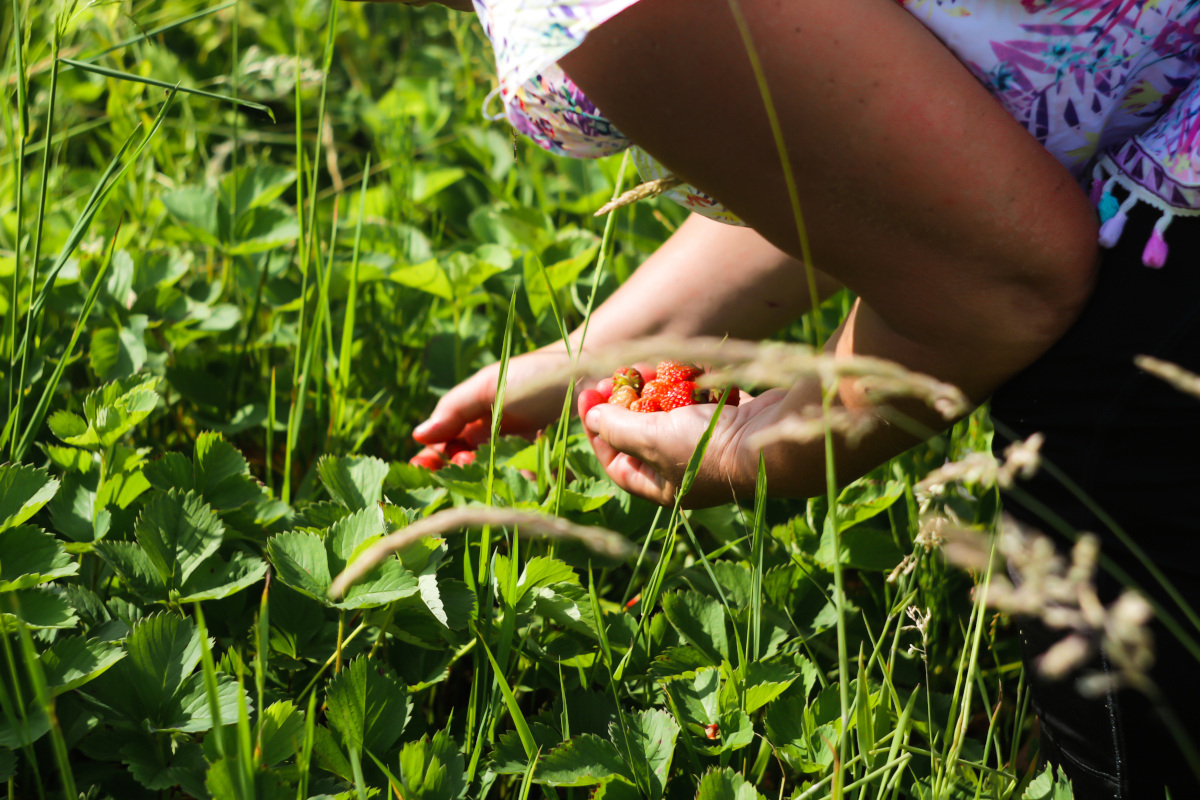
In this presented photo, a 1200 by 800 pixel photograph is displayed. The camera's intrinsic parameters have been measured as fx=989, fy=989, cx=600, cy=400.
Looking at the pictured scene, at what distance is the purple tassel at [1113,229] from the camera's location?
2.52ft

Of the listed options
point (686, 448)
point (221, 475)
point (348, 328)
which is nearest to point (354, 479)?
point (221, 475)

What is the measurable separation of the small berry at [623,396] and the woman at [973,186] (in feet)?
0.61

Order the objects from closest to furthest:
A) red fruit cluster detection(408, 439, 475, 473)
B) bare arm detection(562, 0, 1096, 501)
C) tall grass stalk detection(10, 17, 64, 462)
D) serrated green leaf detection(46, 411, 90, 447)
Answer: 1. bare arm detection(562, 0, 1096, 501)
2. tall grass stalk detection(10, 17, 64, 462)
3. serrated green leaf detection(46, 411, 90, 447)
4. red fruit cluster detection(408, 439, 475, 473)

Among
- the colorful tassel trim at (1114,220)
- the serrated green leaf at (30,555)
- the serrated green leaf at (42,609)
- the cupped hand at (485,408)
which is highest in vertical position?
the colorful tassel trim at (1114,220)

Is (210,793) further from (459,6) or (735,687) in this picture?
(459,6)

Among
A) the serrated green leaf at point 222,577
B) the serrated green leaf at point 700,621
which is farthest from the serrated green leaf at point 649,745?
the serrated green leaf at point 222,577

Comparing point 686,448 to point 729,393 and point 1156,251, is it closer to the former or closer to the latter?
point 729,393

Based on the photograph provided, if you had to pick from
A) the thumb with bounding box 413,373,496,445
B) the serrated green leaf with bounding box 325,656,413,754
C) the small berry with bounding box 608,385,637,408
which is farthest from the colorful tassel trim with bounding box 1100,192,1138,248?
the thumb with bounding box 413,373,496,445

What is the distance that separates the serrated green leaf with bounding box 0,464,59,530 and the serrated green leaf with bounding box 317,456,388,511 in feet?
0.80

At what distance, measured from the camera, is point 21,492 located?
83 centimetres

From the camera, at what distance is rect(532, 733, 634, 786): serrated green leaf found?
76 cm

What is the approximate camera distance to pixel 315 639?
2.94ft

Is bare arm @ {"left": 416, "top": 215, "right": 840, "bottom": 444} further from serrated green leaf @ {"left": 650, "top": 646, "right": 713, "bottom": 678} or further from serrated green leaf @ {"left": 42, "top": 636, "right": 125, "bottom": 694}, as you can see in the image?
serrated green leaf @ {"left": 42, "top": 636, "right": 125, "bottom": 694}

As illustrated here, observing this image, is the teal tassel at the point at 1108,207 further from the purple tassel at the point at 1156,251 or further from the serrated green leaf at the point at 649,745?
the serrated green leaf at the point at 649,745
